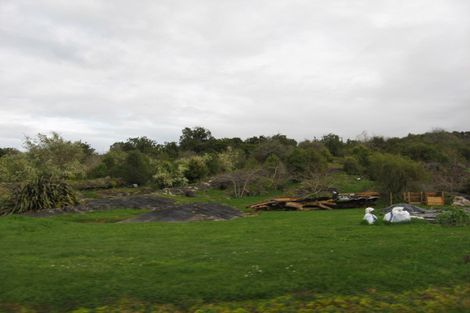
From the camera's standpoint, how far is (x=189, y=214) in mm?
20844

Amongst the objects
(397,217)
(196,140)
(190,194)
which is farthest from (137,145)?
(397,217)

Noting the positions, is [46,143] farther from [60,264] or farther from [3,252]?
[60,264]

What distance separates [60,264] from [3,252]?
98.9 inches

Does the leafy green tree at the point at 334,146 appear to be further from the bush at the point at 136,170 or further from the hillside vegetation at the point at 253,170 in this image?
the bush at the point at 136,170

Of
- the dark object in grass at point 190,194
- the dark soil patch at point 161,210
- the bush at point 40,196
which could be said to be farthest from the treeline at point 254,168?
the dark soil patch at point 161,210

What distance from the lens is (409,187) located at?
28156 mm

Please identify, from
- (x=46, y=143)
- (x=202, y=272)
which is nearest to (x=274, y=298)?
(x=202, y=272)

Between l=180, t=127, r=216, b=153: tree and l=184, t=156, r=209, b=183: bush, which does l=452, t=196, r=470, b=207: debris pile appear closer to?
l=184, t=156, r=209, b=183: bush

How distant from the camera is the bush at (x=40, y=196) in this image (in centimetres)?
2522

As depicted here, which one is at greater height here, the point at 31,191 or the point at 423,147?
the point at 423,147

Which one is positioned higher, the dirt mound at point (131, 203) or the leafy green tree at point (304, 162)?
the leafy green tree at point (304, 162)

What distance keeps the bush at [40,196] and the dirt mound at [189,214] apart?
25.1ft

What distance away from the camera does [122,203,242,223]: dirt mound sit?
65.2 ft

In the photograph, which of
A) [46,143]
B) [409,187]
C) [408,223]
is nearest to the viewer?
[408,223]
